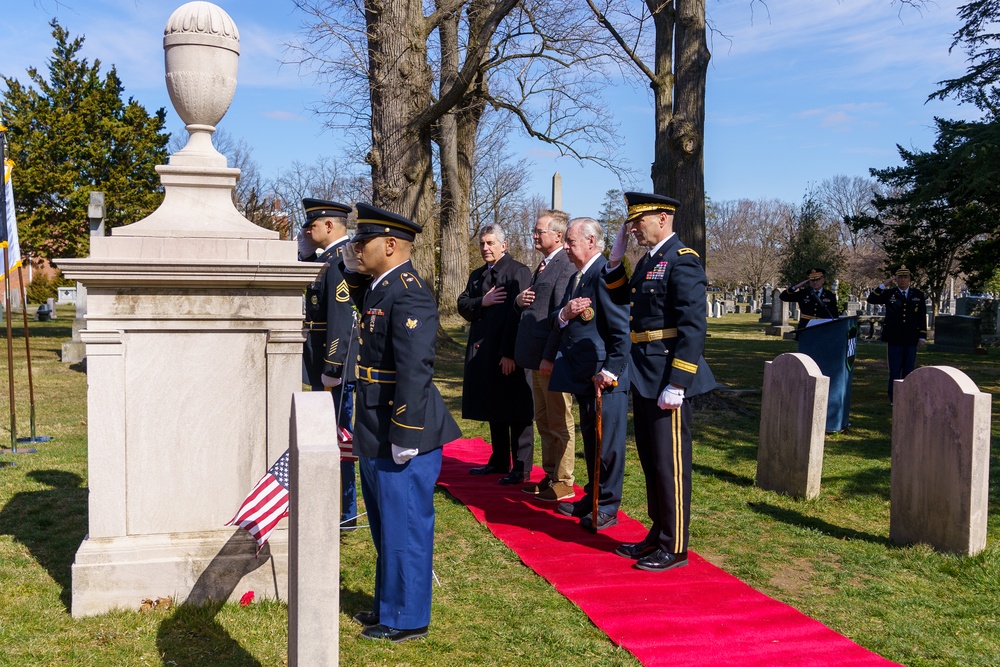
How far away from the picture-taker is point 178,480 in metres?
4.58

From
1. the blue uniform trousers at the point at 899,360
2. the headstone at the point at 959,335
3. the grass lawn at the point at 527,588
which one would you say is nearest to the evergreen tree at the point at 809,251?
the headstone at the point at 959,335

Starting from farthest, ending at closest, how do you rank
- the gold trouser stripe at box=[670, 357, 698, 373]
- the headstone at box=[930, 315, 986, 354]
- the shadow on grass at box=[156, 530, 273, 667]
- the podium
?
the headstone at box=[930, 315, 986, 354]
the podium
the gold trouser stripe at box=[670, 357, 698, 373]
the shadow on grass at box=[156, 530, 273, 667]

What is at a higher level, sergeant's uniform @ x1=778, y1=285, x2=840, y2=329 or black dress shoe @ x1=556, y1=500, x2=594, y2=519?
sergeant's uniform @ x1=778, y1=285, x2=840, y2=329

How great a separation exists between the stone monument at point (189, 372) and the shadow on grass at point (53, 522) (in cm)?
55

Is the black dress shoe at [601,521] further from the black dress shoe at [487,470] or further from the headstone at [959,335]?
the headstone at [959,335]

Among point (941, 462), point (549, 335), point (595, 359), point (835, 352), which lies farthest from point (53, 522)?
point (835, 352)

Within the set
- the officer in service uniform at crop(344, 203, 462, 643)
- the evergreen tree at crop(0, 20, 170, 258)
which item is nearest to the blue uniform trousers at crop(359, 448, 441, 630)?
the officer in service uniform at crop(344, 203, 462, 643)

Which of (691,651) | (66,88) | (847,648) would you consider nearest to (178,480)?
(691,651)

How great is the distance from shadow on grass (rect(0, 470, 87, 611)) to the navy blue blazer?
10.6ft

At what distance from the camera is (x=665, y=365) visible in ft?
16.9

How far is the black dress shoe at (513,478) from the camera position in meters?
7.34

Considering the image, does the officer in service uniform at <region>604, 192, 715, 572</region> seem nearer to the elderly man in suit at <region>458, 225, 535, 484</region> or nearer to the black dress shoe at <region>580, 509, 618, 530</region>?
the black dress shoe at <region>580, 509, 618, 530</region>

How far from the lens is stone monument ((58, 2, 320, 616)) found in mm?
4406

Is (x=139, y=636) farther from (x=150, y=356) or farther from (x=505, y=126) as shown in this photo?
(x=505, y=126)
